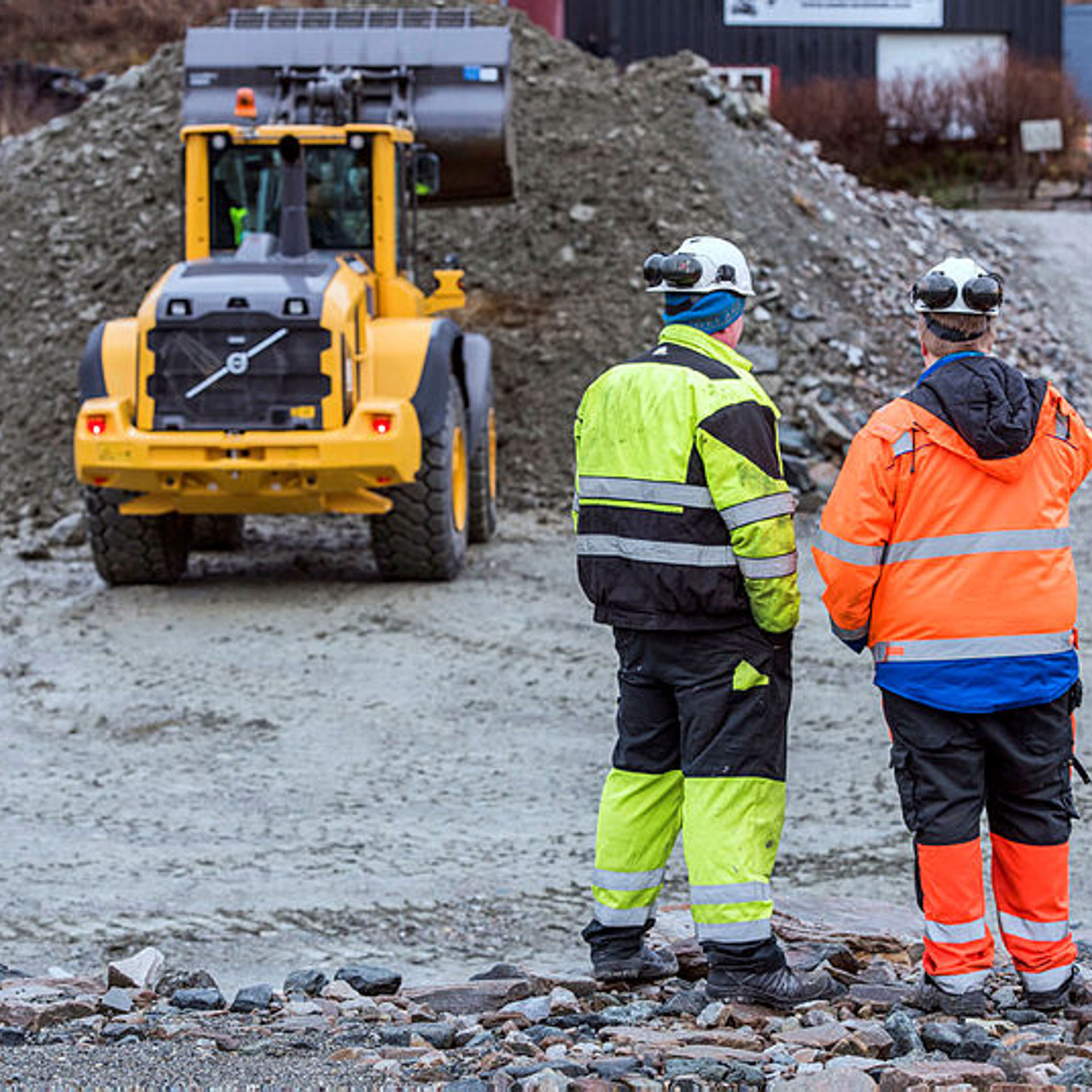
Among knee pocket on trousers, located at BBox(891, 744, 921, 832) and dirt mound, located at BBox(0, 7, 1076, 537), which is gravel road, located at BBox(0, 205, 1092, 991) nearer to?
knee pocket on trousers, located at BBox(891, 744, 921, 832)

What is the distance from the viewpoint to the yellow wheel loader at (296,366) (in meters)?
10.6

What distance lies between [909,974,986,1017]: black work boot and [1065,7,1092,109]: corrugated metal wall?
35851 millimetres

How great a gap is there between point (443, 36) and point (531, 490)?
3379mm

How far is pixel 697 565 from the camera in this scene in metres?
4.64

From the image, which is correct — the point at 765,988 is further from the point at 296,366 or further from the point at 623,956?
the point at 296,366

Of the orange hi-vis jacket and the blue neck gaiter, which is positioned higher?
the blue neck gaiter

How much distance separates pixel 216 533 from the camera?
12.8m

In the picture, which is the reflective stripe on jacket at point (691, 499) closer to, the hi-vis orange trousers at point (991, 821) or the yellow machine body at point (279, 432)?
the hi-vis orange trousers at point (991, 821)

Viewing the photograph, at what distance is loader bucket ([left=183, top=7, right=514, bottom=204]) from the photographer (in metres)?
13.5

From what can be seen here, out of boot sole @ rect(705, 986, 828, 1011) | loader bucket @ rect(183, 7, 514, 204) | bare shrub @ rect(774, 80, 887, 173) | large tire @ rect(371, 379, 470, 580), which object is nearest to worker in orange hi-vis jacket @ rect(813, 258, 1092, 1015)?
boot sole @ rect(705, 986, 828, 1011)

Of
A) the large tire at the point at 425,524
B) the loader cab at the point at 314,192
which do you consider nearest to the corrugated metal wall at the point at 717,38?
the loader cab at the point at 314,192

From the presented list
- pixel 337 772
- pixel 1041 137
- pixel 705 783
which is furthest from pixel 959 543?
pixel 1041 137

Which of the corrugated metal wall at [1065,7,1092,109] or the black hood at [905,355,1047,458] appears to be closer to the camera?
the black hood at [905,355,1047,458]

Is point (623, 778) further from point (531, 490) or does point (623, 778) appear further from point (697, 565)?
point (531, 490)
